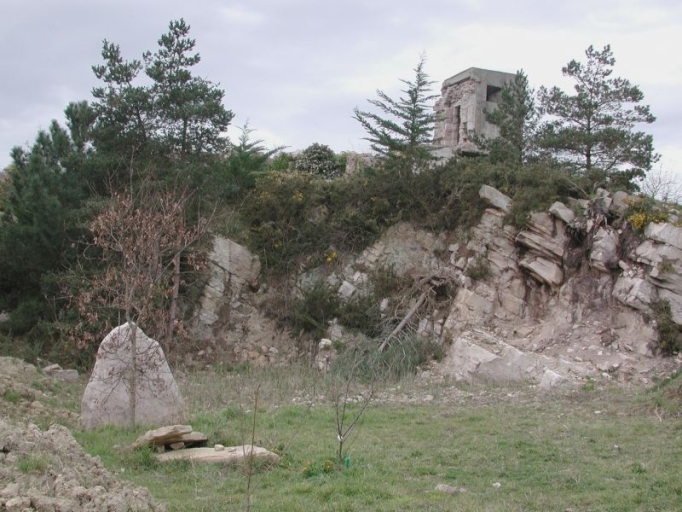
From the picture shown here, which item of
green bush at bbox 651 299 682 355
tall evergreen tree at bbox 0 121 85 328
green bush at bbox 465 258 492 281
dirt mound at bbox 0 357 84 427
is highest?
tall evergreen tree at bbox 0 121 85 328

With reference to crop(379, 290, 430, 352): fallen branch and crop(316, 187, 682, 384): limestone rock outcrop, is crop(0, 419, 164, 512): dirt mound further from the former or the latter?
crop(379, 290, 430, 352): fallen branch

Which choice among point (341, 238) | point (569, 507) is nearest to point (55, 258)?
point (341, 238)

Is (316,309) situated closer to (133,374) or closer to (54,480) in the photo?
(133,374)

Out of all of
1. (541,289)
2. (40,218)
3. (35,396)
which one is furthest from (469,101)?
(35,396)

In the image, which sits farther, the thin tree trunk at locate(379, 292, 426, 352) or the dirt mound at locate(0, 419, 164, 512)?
the thin tree trunk at locate(379, 292, 426, 352)

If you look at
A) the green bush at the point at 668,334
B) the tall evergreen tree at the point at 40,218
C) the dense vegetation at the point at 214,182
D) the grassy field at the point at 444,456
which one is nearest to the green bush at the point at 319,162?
the dense vegetation at the point at 214,182

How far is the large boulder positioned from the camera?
9.69 metres

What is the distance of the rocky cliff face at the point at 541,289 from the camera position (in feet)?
46.8

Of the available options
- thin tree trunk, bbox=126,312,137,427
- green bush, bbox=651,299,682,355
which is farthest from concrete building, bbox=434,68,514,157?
thin tree trunk, bbox=126,312,137,427

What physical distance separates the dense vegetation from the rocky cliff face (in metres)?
0.63

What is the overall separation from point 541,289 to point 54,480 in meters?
13.4

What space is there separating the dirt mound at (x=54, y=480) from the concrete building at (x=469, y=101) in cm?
2079

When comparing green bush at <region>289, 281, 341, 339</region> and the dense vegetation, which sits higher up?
the dense vegetation

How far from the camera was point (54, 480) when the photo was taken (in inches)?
197
